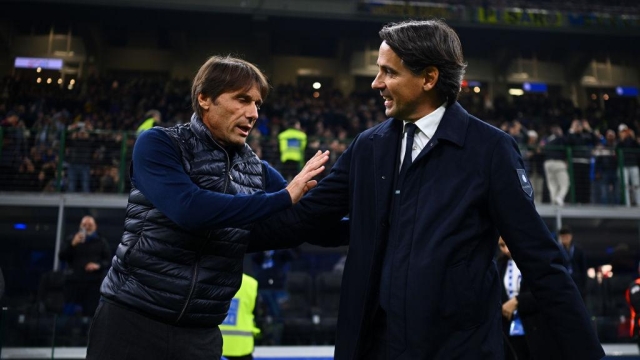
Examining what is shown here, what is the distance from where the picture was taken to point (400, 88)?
8.00 ft

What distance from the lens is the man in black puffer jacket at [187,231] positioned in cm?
238

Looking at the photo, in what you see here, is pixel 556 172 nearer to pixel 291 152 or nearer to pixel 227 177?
pixel 291 152

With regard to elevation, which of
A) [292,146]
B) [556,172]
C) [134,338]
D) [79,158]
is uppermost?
[292,146]

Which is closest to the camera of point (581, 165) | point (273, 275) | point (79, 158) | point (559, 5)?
point (273, 275)

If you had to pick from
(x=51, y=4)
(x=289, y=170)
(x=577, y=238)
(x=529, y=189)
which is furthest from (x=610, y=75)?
(x=529, y=189)

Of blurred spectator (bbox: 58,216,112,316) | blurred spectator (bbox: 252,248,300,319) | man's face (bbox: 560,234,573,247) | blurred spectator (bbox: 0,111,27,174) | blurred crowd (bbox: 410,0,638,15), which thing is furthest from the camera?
blurred crowd (bbox: 410,0,638,15)

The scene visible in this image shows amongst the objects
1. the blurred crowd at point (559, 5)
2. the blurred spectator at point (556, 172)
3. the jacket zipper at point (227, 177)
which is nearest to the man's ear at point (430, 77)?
the jacket zipper at point (227, 177)

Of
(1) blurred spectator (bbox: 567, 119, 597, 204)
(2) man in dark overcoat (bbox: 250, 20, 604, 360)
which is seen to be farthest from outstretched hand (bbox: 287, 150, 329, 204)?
(1) blurred spectator (bbox: 567, 119, 597, 204)

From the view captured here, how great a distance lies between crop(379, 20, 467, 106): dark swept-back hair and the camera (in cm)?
240

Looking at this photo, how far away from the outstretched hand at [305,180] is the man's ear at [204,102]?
1.45 feet

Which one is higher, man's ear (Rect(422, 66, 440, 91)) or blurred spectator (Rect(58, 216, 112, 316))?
man's ear (Rect(422, 66, 440, 91))

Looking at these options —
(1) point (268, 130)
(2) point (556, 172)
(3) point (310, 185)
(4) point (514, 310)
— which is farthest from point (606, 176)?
(3) point (310, 185)

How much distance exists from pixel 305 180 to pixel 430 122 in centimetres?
53

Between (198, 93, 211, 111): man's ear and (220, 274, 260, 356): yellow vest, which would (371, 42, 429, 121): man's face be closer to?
(198, 93, 211, 111): man's ear
